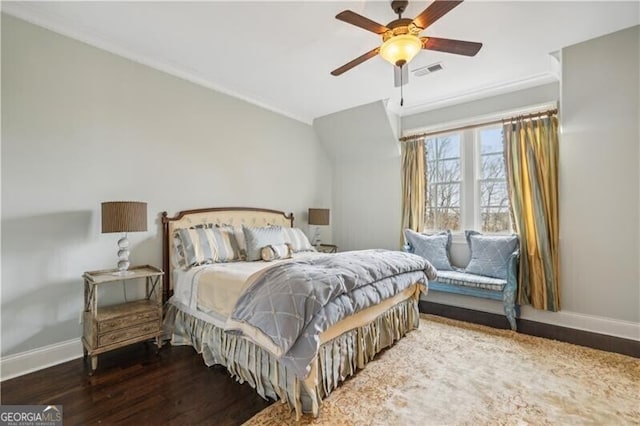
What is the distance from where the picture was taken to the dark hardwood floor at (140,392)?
1.85 metres

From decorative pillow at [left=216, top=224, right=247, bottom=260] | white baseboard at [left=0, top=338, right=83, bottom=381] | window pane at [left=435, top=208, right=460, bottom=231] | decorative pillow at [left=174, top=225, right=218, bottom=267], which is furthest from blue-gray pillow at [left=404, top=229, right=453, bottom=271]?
white baseboard at [left=0, top=338, right=83, bottom=381]

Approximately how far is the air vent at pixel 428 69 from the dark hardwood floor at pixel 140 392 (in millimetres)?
3456

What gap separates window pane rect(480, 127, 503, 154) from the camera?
399 centimetres

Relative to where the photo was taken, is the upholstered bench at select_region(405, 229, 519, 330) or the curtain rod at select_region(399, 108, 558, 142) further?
the curtain rod at select_region(399, 108, 558, 142)

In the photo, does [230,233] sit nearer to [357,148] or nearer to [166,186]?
[166,186]

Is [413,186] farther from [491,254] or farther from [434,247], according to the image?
[491,254]

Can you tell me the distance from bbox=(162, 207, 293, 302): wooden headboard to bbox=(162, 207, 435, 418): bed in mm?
11

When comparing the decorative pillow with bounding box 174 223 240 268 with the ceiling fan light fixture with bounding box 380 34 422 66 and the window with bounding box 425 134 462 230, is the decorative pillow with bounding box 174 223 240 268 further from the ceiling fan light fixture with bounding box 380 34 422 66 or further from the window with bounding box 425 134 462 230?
the window with bounding box 425 134 462 230

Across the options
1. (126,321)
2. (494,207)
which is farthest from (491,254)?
(126,321)

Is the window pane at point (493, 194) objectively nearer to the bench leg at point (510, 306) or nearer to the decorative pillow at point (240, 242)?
the bench leg at point (510, 306)

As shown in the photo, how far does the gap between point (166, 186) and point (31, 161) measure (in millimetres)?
1063

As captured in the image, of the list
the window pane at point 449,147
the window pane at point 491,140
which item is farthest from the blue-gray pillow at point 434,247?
the window pane at point 491,140

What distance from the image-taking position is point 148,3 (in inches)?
90.3

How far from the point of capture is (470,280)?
349 cm
